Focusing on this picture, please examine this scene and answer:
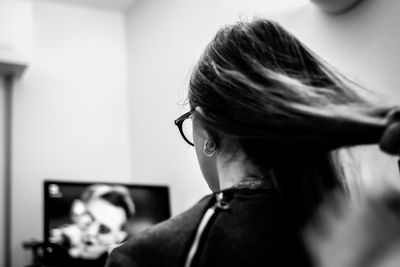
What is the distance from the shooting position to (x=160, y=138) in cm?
305

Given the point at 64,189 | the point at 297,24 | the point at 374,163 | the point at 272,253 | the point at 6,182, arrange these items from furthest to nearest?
the point at 6,182, the point at 64,189, the point at 297,24, the point at 374,163, the point at 272,253

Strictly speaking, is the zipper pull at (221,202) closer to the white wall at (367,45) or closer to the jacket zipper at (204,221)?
the jacket zipper at (204,221)

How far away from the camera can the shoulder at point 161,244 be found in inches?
30.6

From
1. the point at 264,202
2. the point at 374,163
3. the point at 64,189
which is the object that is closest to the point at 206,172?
the point at 264,202

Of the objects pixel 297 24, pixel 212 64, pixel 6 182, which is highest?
pixel 297 24

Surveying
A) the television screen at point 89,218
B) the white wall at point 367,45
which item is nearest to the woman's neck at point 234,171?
the white wall at point 367,45

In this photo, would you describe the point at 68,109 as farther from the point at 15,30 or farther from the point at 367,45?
the point at 367,45

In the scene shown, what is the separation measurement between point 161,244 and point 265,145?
0.72ft

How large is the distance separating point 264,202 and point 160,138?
228cm

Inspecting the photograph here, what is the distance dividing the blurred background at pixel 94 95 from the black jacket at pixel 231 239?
1.63 m

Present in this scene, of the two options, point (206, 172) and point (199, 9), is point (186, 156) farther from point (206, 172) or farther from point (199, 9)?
point (206, 172)

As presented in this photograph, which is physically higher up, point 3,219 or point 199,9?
point 199,9

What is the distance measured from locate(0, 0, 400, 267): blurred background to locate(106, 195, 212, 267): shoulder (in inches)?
65.4

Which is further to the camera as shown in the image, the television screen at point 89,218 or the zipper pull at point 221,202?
the television screen at point 89,218
